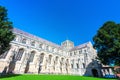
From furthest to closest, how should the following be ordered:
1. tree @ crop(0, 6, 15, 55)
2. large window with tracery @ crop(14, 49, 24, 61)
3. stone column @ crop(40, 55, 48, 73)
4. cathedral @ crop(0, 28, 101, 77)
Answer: stone column @ crop(40, 55, 48, 73)
large window with tracery @ crop(14, 49, 24, 61)
cathedral @ crop(0, 28, 101, 77)
tree @ crop(0, 6, 15, 55)

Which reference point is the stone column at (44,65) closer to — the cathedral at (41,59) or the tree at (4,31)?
the cathedral at (41,59)

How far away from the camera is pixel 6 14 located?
1722 cm

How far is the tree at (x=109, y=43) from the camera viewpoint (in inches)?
875

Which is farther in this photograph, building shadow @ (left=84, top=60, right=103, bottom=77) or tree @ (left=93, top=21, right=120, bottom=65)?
building shadow @ (left=84, top=60, right=103, bottom=77)

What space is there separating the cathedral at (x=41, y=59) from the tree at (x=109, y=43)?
50.5 ft

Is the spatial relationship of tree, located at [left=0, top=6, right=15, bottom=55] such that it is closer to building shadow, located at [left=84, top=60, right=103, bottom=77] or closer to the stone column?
the stone column

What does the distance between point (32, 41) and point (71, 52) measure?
24.1m

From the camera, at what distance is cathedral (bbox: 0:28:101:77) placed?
91.4 ft

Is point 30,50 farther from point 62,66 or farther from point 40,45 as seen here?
point 62,66

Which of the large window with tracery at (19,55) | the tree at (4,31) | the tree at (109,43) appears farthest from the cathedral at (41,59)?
the tree at (109,43)

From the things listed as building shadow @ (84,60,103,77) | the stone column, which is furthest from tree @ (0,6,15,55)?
building shadow @ (84,60,103,77)

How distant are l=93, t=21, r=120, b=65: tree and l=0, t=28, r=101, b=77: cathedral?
15383 millimetres

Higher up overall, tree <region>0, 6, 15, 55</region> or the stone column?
tree <region>0, 6, 15, 55</region>

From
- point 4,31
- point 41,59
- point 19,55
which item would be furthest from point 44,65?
point 4,31
